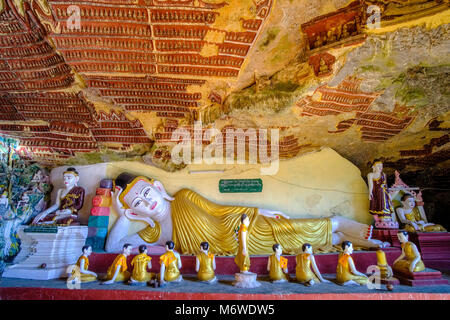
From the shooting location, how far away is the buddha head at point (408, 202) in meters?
4.67

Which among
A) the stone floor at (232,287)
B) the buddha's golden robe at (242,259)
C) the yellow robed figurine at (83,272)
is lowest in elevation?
the stone floor at (232,287)

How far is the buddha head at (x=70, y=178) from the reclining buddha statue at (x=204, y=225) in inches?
28.6

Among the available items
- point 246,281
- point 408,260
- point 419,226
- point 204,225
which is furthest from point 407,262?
point 204,225

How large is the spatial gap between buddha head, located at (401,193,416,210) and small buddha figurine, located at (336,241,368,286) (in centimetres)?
220

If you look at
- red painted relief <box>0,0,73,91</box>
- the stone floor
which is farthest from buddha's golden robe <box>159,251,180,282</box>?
red painted relief <box>0,0,73,91</box>

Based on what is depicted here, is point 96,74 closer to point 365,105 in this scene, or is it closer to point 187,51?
point 187,51

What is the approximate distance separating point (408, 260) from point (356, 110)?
6.83 feet

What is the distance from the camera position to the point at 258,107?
3631 millimetres

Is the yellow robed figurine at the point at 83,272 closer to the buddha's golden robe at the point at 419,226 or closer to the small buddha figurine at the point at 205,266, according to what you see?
the small buddha figurine at the point at 205,266

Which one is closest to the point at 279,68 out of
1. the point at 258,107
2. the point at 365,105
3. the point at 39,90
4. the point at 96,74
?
the point at 258,107

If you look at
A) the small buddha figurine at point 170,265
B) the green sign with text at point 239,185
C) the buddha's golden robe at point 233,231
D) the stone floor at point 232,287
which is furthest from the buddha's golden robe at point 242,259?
the green sign with text at point 239,185

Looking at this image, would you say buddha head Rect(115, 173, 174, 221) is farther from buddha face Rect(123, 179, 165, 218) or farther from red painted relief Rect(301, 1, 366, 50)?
red painted relief Rect(301, 1, 366, 50)

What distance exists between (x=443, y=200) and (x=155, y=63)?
21.2 ft

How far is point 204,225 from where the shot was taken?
4.29m
